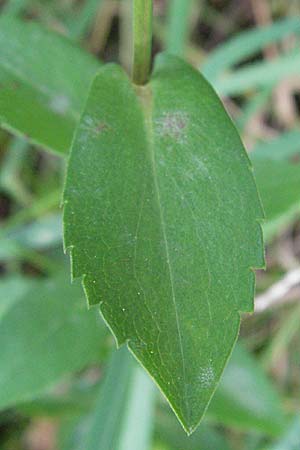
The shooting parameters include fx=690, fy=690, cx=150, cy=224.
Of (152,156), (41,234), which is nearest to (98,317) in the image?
(41,234)

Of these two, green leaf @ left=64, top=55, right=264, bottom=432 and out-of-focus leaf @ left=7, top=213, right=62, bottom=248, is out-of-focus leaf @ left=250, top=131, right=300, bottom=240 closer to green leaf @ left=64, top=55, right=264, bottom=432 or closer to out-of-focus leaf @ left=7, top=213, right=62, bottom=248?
green leaf @ left=64, top=55, right=264, bottom=432

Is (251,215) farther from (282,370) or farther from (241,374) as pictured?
(282,370)

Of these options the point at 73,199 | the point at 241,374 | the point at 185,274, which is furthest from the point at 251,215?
the point at 241,374

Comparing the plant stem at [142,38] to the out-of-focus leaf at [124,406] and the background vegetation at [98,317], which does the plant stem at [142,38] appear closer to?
the background vegetation at [98,317]

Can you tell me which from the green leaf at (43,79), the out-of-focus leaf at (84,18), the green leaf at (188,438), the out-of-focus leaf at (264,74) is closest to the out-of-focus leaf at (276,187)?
the out-of-focus leaf at (264,74)

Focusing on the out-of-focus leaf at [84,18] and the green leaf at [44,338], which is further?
the out-of-focus leaf at [84,18]

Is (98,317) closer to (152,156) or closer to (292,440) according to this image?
(292,440)
